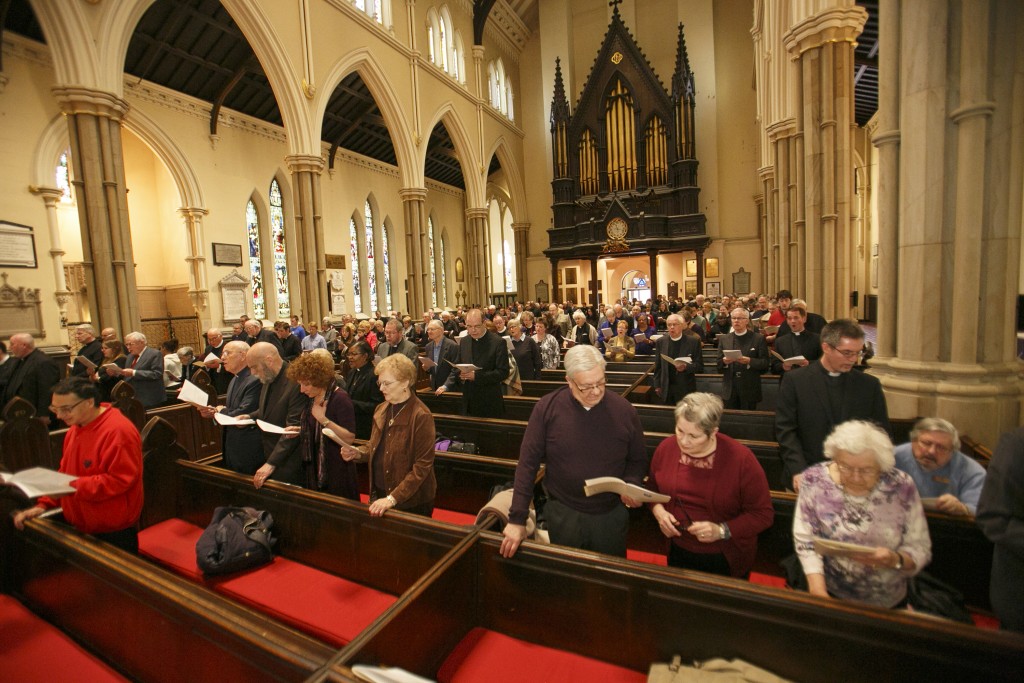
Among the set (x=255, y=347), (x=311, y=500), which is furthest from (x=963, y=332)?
(x=255, y=347)

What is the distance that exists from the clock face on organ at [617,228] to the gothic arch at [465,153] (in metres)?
4.81

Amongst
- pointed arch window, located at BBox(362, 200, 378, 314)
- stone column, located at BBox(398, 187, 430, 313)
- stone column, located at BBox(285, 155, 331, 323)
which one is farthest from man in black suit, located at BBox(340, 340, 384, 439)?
pointed arch window, located at BBox(362, 200, 378, 314)

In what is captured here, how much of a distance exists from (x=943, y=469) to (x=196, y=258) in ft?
47.9

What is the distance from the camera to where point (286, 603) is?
2676 millimetres

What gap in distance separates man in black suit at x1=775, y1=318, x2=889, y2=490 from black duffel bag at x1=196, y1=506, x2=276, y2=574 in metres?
2.98

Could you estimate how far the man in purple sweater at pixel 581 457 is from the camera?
2232 millimetres

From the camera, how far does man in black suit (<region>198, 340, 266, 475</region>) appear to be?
11.7ft

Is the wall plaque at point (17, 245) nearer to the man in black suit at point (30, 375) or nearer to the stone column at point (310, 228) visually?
the stone column at point (310, 228)

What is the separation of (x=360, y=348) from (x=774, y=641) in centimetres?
350

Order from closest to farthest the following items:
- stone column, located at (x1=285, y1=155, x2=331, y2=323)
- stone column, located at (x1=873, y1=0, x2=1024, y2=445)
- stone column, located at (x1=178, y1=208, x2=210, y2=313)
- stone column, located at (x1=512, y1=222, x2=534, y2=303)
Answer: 1. stone column, located at (x1=873, y1=0, x2=1024, y2=445)
2. stone column, located at (x1=285, y1=155, x2=331, y2=323)
3. stone column, located at (x1=178, y1=208, x2=210, y2=313)
4. stone column, located at (x1=512, y1=222, x2=534, y2=303)

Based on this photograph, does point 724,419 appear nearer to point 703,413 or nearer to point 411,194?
point 703,413

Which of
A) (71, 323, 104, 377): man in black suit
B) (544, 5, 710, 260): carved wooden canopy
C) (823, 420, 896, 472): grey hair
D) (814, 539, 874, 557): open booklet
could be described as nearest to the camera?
(814, 539, 874, 557): open booklet

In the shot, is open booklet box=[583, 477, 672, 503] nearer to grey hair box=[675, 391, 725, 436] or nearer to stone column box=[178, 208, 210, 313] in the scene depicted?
grey hair box=[675, 391, 725, 436]

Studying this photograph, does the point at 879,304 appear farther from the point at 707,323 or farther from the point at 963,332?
the point at 707,323
